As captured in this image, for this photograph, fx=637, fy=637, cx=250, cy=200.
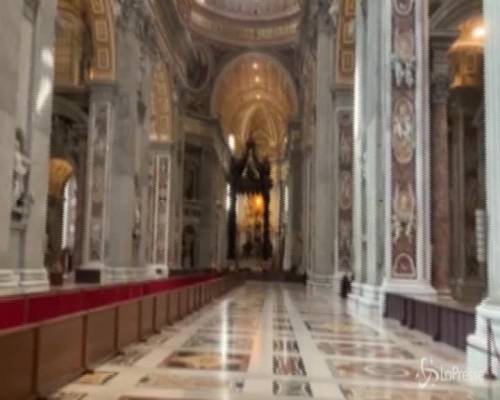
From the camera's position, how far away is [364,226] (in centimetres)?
1162

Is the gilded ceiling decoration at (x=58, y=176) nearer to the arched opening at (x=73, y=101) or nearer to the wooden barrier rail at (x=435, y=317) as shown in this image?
the arched opening at (x=73, y=101)

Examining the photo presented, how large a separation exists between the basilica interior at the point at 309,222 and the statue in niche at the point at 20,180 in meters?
0.03

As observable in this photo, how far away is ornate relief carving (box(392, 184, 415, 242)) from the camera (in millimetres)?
9734

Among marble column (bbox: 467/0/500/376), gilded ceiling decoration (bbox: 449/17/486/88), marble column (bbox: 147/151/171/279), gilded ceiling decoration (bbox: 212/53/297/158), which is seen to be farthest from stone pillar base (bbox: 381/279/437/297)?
gilded ceiling decoration (bbox: 212/53/297/158)

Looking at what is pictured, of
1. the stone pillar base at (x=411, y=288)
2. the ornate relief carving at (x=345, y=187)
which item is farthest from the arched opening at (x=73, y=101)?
the stone pillar base at (x=411, y=288)

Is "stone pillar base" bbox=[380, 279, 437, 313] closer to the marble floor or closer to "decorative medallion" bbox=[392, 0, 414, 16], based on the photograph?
the marble floor

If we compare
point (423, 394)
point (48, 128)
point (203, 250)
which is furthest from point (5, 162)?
point (203, 250)

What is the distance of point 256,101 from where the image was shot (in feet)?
147

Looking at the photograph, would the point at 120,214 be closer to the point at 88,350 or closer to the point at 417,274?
the point at 417,274

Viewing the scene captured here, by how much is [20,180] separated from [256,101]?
1440 inches

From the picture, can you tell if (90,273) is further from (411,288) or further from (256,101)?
(256,101)

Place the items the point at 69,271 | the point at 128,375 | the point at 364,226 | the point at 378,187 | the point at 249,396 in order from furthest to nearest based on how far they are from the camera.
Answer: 1. the point at 69,271
2. the point at 364,226
3. the point at 378,187
4. the point at 128,375
5. the point at 249,396

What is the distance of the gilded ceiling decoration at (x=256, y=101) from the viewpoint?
36062 millimetres

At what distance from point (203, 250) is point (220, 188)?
6266mm
